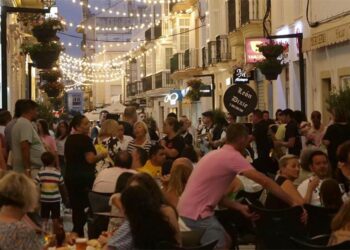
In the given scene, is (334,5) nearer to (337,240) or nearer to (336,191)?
(336,191)

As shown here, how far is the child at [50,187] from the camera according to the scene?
459 inches

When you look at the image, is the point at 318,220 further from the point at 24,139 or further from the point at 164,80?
the point at 164,80

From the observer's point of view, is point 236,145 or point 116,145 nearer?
point 236,145

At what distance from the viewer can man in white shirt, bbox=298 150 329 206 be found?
336 inches

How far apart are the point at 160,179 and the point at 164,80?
52.7m

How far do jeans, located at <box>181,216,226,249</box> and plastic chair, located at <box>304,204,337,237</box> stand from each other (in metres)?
0.91

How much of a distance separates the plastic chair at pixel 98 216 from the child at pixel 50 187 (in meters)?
2.20

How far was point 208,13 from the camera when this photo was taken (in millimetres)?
41469

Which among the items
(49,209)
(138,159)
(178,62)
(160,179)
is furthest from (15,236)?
(178,62)

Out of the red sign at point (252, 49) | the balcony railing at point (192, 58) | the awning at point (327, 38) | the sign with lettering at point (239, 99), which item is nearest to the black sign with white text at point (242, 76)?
the red sign at point (252, 49)

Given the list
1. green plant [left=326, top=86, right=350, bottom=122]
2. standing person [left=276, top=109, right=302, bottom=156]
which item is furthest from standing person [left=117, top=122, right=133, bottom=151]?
green plant [left=326, top=86, right=350, bottom=122]

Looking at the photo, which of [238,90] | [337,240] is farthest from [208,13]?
[337,240]

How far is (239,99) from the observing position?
55.6ft

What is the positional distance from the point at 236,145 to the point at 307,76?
16.4 metres
